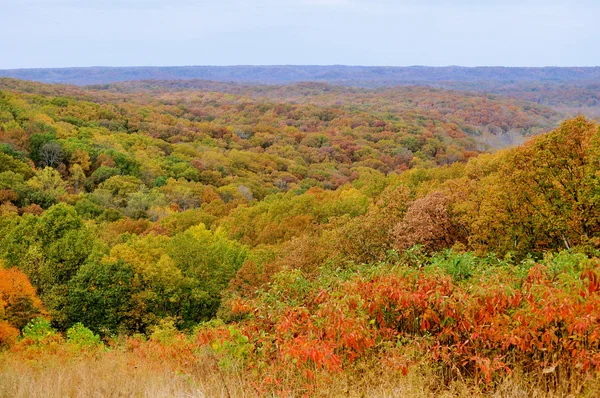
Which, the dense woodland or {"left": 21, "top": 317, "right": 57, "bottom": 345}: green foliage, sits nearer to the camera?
the dense woodland

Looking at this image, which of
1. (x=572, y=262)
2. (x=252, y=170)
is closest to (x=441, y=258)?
(x=572, y=262)

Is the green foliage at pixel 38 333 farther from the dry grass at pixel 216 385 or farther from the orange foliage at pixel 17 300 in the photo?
→ the dry grass at pixel 216 385

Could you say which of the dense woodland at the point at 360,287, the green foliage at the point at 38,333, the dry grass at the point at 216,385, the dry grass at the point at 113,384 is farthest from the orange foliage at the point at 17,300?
the dry grass at the point at 216,385

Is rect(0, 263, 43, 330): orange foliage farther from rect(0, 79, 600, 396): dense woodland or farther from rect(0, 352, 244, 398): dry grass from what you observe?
rect(0, 352, 244, 398): dry grass

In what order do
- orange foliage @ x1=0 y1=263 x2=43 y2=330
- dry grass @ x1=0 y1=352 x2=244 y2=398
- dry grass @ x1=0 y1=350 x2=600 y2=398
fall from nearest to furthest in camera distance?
dry grass @ x1=0 y1=350 x2=600 y2=398
dry grass @ x1=0 y1=352 x2=244 y2=398
orange foliage @ x1=0 y1=263 x2=43 y2=330

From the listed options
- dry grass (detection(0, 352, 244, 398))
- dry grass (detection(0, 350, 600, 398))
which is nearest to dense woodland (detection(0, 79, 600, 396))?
→ dry grass (detection(0, 350, 600, 398))

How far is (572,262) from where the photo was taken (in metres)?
8.59

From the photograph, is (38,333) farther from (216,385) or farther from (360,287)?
(360,287)

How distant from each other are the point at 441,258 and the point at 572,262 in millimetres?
2083

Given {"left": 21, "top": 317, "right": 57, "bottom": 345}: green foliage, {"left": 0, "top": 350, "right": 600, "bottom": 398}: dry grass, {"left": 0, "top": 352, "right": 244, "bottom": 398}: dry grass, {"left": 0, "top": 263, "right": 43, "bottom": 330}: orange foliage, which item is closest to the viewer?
{"left": 0, "top": 350, "right": 600, "bottom": 398}: dry grass

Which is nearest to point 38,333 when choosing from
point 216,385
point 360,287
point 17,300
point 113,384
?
point 17,300

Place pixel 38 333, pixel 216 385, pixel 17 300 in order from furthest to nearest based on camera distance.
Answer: pixel 17 300 → pixel 38 333 → pixel 216 385

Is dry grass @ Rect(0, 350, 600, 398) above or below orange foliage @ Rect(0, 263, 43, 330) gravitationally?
above

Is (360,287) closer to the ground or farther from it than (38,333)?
farther from it
